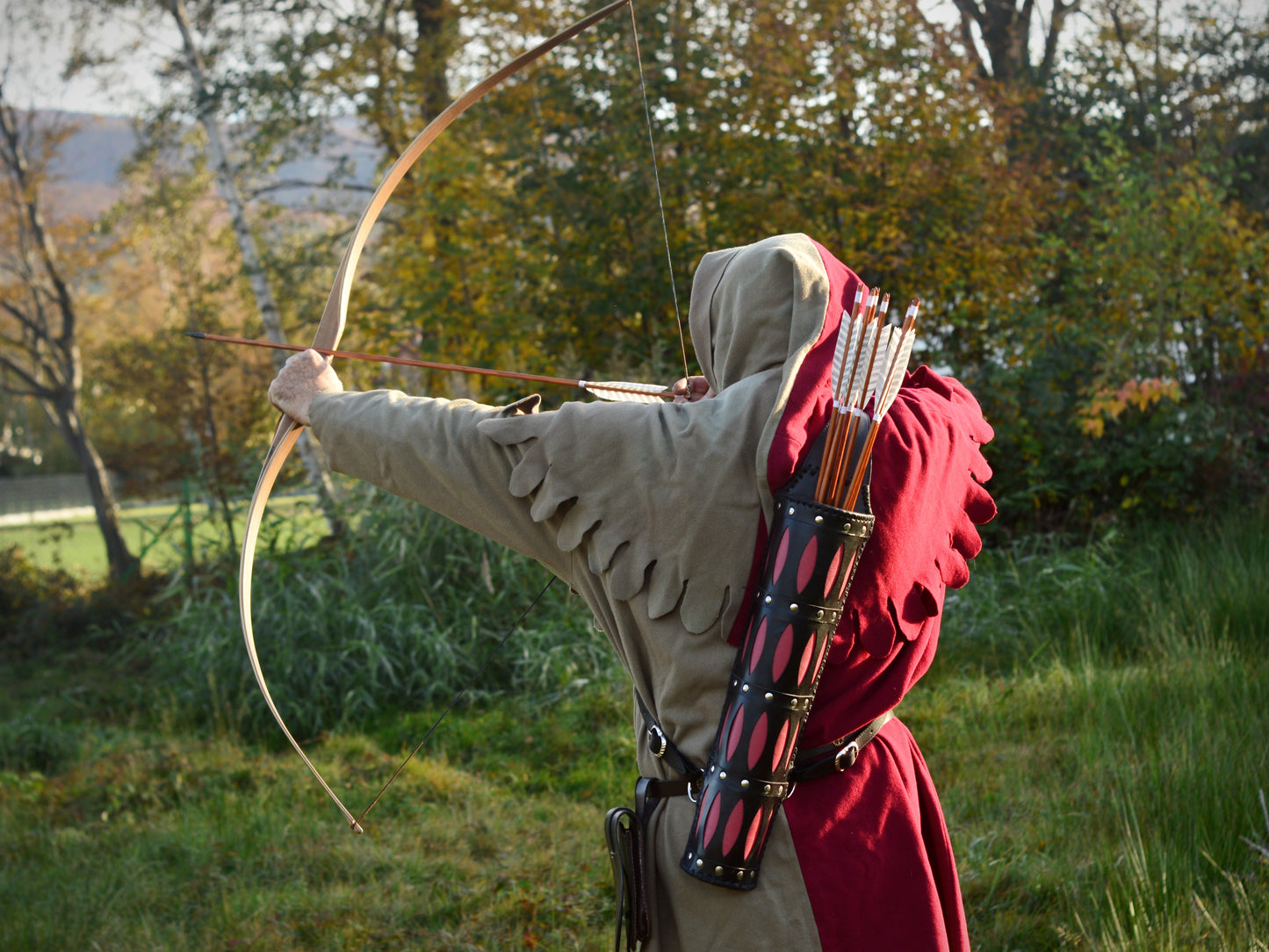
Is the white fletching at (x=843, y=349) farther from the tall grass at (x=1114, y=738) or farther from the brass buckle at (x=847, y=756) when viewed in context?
the tall grass at (x=1114, y=738)

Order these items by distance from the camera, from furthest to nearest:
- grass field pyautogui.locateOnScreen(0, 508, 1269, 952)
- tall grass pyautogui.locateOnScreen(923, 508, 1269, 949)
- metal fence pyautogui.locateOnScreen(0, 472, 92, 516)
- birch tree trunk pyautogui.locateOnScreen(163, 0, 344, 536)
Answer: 1. metal fence pyautogui.locateOnScreen(0, 472, 92, 516)
2. birch tree trunk pyautogui.locateOnScreen(163, 0, 344, 536)
3. grass field pyautogui.locateOnScreen(0, 508, 1269, 952)
4. tall grass pyautogui.locateOnScreen(923, 508, 1269, 949)

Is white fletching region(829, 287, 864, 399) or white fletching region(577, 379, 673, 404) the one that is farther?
white fletching region(577, 379, 673, 404)

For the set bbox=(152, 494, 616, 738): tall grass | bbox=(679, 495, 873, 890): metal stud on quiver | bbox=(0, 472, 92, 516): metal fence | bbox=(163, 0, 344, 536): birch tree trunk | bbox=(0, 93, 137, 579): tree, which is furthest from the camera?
bbox=(0, 472, 92, 516): metal fence

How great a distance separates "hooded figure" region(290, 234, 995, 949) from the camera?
4.08 ft

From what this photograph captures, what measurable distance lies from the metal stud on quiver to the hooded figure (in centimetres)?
4

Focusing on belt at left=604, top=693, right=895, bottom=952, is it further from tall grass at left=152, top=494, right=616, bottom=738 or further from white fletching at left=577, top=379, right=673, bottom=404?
tall grass at left=152, top=494, right=616, bottom=738

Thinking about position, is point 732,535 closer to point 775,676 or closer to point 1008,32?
point 775,676

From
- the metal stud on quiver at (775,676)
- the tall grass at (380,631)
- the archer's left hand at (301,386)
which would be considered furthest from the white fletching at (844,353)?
the tall grass at (380,631)

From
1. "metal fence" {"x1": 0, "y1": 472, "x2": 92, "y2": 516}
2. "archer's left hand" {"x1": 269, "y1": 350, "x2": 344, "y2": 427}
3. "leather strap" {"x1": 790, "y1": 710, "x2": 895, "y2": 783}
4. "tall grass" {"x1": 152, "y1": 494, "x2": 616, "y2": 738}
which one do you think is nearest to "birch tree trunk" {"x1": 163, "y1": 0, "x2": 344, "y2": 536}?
"tall grass" {"x1": 152, "y1": 494, "x2": 616, "y2": 738}

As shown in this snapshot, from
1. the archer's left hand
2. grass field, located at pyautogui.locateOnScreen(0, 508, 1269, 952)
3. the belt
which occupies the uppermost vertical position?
the archer's left hand

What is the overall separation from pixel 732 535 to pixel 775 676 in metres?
0.18

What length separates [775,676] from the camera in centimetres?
122

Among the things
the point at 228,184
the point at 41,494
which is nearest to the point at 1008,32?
the point at 228,184

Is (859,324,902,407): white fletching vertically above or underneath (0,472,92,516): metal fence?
above
